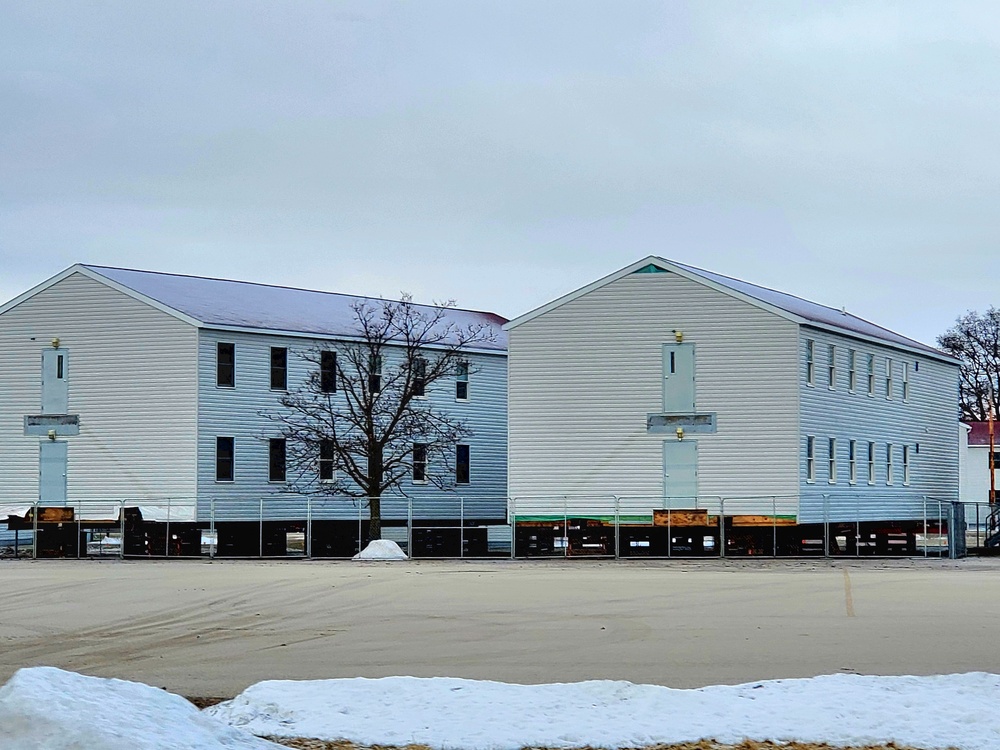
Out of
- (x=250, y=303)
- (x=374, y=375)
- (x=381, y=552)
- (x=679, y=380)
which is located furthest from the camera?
(x=250, y=303)

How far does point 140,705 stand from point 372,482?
40929 millimetres

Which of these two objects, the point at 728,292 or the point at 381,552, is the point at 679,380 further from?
the point at 381,552

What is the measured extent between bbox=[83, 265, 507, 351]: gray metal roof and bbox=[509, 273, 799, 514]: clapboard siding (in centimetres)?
920

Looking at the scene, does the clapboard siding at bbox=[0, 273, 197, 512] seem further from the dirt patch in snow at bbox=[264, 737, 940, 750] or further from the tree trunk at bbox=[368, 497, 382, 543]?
the dirt patch in snow at bbox=[264, 737, 940, 750]

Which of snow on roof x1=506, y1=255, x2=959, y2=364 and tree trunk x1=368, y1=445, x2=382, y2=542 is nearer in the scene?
snow on roof x1=506, y1=255, x2=959, y2=364

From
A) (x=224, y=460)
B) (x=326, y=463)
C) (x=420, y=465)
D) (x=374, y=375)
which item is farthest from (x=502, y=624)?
(x=420, y=465)

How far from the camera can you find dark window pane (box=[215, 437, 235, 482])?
1959 inches

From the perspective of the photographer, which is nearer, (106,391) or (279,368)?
(106,391)

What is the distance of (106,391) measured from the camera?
5031 cm

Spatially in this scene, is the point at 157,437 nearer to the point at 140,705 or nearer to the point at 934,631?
the point at 934,631

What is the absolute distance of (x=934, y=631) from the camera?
1948 cm

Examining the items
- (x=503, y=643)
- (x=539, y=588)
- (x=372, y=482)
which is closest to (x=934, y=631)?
(x=503, y=643)

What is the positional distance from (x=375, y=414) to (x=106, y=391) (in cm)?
889

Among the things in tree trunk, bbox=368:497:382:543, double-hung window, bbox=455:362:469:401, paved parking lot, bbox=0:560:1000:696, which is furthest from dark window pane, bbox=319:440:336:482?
paved parking lot, bbox=0:560:1000:696
